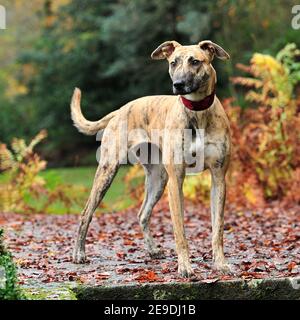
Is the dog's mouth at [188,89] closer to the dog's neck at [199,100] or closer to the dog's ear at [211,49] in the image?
the dog's neck at [199,100]

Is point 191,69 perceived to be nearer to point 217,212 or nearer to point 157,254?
point 217,212

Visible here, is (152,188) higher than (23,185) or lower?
lower

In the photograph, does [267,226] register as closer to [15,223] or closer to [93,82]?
[15,223]

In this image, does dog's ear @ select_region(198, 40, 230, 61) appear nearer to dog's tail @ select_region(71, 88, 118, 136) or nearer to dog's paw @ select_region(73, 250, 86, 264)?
dog's tail @ select_region(71, 88, 118, 136)

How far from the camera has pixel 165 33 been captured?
2466 centimetres

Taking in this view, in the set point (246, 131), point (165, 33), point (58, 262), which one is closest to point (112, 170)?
point (58, 262)

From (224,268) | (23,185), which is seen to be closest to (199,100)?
(224,268)

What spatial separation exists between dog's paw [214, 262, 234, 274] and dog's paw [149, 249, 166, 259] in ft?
3.85

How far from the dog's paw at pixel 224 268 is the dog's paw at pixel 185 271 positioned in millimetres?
275

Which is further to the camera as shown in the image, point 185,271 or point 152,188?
point 152,188

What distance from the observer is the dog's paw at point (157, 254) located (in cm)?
746

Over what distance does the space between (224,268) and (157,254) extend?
131 centimetres

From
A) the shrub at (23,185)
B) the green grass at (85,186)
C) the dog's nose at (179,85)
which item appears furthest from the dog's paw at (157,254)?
the green grass at (85,186)

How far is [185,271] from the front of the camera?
20.2ft
